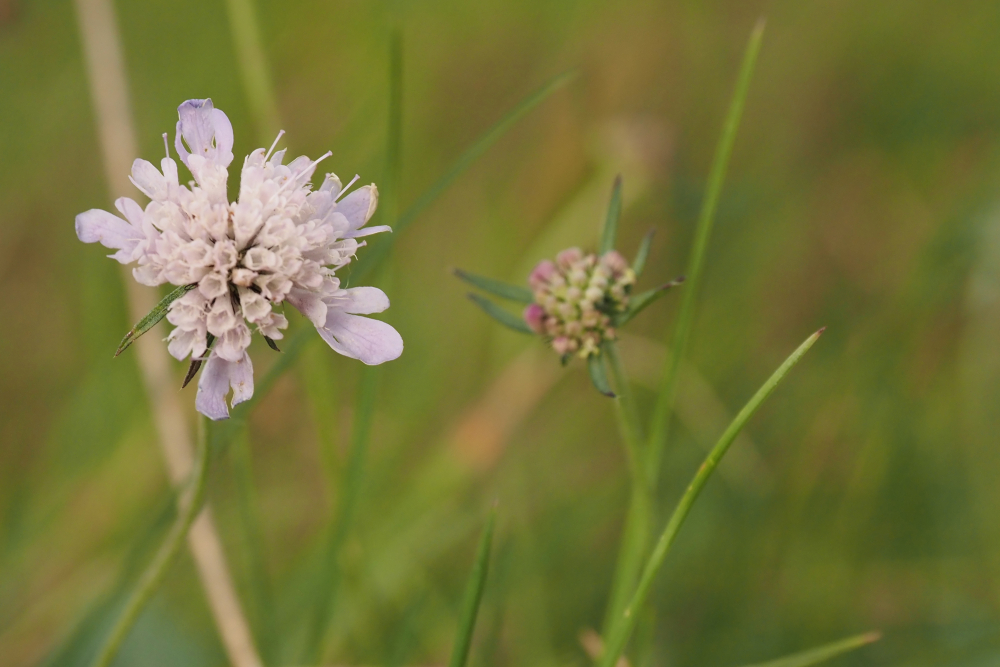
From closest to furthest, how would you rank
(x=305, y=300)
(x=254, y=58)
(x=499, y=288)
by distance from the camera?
1. (x=305, y=300)
2. (x=499, y=288)
3. (x=254, y=58)

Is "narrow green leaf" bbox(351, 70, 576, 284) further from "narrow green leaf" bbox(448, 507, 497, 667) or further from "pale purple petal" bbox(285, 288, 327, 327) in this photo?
"narrow green leaf" bbox(448, 507, 497, 667)

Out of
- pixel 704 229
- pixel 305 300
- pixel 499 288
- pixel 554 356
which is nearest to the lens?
pixel 305 300

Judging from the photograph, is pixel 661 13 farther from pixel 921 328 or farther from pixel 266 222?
pixel 266 222

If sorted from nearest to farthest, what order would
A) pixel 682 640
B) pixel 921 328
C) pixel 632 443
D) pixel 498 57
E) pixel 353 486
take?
pixel 632 443 < pixel 353 486 < pixel 682 640 < pixel 921 328 < pixel 498 57

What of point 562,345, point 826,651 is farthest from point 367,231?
point 826,651

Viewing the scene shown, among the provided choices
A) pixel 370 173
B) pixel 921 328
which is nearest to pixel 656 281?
pixel 921 328

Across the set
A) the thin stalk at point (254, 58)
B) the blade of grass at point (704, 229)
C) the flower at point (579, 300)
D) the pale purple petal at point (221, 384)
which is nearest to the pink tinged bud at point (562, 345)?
the flower at point (579, 300)

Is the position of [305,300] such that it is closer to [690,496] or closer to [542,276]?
[542,276]

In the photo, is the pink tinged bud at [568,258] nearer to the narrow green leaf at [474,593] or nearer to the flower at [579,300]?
the flower at [579,300]
